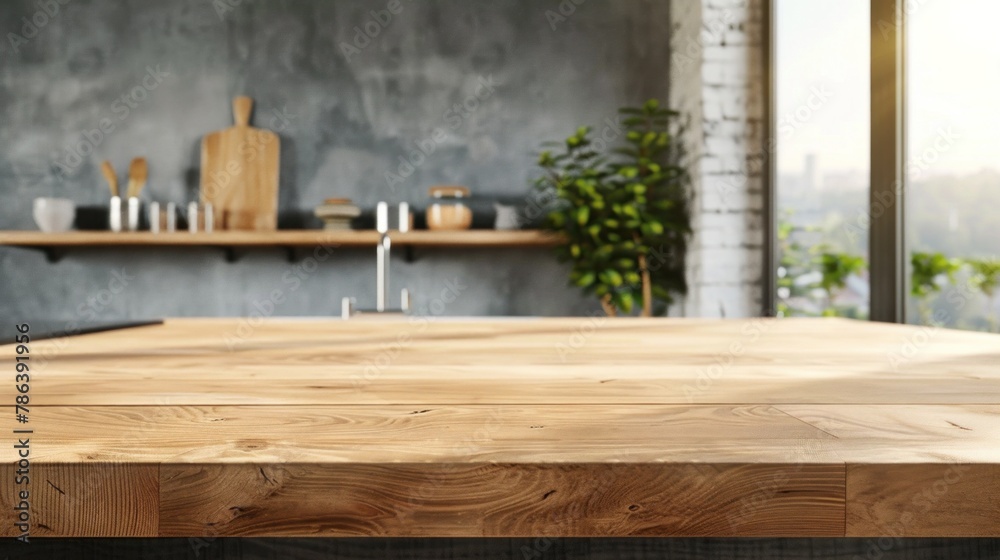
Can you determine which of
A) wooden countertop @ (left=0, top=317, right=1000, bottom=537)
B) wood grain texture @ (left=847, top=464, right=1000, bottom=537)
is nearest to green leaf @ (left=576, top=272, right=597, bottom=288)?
wooden countertop @ (left=0, top=317, right=1000, bottom=537)

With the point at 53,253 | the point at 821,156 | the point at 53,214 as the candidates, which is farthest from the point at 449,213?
the point at 53,253

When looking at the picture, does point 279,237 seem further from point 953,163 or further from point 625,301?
point 953,163

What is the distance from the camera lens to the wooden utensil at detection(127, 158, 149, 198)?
3.79 m

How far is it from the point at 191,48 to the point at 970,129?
363cm

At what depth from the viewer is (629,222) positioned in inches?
133

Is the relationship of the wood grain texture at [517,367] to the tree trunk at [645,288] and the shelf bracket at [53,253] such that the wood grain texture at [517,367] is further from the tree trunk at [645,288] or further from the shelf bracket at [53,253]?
the shelf bracket at [53,253]

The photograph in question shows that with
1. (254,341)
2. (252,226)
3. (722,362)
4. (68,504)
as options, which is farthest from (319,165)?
(68,504)

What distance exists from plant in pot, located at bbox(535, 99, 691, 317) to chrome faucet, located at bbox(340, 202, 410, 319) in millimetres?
699

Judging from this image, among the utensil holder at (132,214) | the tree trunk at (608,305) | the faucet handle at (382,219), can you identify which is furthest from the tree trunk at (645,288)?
the utensil holder at (132,214)

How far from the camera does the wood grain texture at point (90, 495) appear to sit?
0.49 metres

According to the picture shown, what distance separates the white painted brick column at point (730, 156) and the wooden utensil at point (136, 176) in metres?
2.81

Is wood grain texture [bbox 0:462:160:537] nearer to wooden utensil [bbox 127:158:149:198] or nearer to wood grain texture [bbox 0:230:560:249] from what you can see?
wood grain texture [bbox 0:230:560:249]

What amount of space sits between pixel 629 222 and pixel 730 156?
544mm

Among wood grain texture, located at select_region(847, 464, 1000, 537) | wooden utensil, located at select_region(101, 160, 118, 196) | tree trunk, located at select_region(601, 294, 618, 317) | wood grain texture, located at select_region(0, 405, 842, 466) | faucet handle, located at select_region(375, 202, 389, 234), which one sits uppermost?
wooden utensil, located at select_region(101, 160, 118, 196)
